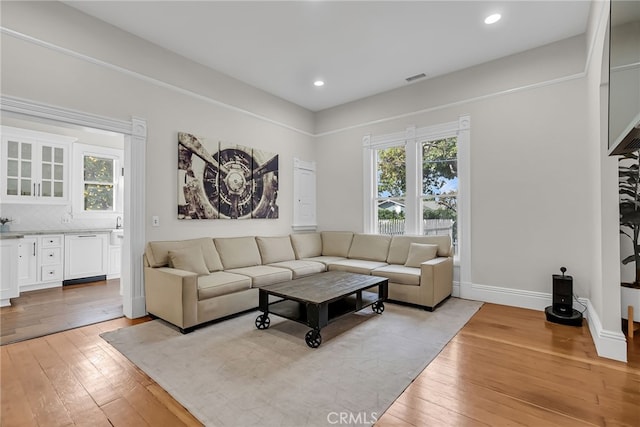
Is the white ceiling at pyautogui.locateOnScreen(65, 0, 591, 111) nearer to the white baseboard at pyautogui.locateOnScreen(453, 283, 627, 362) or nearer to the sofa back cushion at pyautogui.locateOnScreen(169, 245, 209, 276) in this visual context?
the sofa back cushion at pyautogui.locateOnScreen(169, 245, 209, 276)

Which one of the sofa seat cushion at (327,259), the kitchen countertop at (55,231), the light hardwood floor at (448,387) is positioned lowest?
the light hardwood floor at (448,387)

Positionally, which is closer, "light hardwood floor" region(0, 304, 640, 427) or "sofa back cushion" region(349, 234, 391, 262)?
"light hardwood floor" region(0, 304, 640, 427)

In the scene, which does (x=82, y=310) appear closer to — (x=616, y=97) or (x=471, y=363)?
(x=471, y=363)

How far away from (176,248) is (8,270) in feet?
7.51

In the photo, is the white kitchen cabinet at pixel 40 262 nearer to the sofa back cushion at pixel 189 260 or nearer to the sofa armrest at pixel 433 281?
the sofa back cushion at pixel 189 260

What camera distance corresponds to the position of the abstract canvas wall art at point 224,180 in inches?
155

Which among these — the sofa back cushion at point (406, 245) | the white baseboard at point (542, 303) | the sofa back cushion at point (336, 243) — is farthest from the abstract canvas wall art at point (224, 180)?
the white baseboard at point (542, 303)

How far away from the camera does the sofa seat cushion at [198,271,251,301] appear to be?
310cm

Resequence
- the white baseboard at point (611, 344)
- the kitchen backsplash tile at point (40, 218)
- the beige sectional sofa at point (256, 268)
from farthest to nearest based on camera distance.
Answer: the kitchen backsplash tile at point (40, 218)
the beige sectional sofa at point (256, 268)
the white baseboard at point (611, 344)

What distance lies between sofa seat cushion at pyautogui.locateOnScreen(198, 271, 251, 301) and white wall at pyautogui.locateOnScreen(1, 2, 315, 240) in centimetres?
88

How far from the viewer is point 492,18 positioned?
3.18 m

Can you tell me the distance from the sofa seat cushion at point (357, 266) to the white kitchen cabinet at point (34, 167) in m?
4.98

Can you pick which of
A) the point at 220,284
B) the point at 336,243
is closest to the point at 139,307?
the point at 220,284

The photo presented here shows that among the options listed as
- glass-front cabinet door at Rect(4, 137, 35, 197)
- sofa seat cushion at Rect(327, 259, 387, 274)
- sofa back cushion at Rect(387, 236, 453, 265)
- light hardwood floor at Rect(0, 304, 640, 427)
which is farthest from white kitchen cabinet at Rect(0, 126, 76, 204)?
A: sofa back cushion at Rect(387, 236, 453, 265)
